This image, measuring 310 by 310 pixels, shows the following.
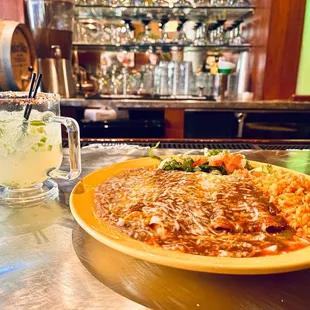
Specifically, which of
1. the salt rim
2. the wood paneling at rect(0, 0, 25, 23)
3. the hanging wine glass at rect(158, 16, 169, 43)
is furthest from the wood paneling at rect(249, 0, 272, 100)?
the salt rim

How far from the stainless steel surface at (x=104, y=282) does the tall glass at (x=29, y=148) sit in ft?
0.56

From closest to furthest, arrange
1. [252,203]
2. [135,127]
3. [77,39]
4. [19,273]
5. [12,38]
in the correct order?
1. [19,273]
2. [252,203]
3. [12,38]
4. [135,127]
5. [77,39]

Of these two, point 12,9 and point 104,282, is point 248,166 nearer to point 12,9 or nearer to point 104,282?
point 104,282

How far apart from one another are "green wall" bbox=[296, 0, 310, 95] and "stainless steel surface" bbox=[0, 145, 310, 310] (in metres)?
2.46

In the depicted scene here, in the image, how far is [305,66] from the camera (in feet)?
8.75

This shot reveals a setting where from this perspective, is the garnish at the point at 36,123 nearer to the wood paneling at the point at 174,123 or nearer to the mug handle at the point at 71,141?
the mug handle at the point at 71,141

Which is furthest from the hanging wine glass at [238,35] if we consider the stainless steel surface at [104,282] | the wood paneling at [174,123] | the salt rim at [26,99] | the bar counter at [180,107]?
the stainless steel surface at [104,282]

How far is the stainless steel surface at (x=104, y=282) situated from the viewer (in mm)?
477

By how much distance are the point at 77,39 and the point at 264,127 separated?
5.96 ft

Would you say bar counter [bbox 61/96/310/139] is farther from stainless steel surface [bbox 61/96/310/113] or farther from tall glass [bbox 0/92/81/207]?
tall glass [bbox 0/92/81/207]

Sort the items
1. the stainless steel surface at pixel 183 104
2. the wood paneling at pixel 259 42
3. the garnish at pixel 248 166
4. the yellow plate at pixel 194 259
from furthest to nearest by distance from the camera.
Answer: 1. the wood paneling at pixel 259 42
2. the stainless steel surface at pixel 183 104
3. the garnish at pixel 248 166
4. the yellow plate at pixel 194 259

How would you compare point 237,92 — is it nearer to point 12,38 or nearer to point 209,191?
point 12,38

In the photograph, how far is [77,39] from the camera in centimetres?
299

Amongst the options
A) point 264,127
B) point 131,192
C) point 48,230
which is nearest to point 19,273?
point 48,230
